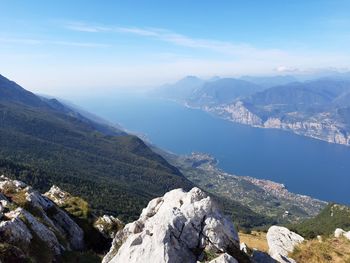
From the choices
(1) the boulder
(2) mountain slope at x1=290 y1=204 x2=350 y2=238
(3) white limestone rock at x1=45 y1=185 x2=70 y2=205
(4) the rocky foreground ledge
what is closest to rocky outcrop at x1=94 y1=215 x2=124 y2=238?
(4) the rocky foreground ledge

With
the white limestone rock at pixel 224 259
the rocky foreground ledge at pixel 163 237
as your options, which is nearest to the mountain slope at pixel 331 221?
the rocky foreground ledge at pixel 163 237

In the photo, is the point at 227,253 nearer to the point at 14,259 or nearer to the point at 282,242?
the point at 14,259

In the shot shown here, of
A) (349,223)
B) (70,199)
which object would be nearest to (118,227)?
(70,199)

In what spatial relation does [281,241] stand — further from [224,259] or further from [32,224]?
[32,224]

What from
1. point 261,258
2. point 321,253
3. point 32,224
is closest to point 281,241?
point 321,253

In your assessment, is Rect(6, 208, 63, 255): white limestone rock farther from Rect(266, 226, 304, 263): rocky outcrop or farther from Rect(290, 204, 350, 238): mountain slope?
Rect(290, 204, 350, 238): mountain slope

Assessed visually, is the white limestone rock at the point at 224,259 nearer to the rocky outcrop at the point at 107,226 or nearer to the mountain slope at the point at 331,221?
the rocky outcrop at the point at 107,226
